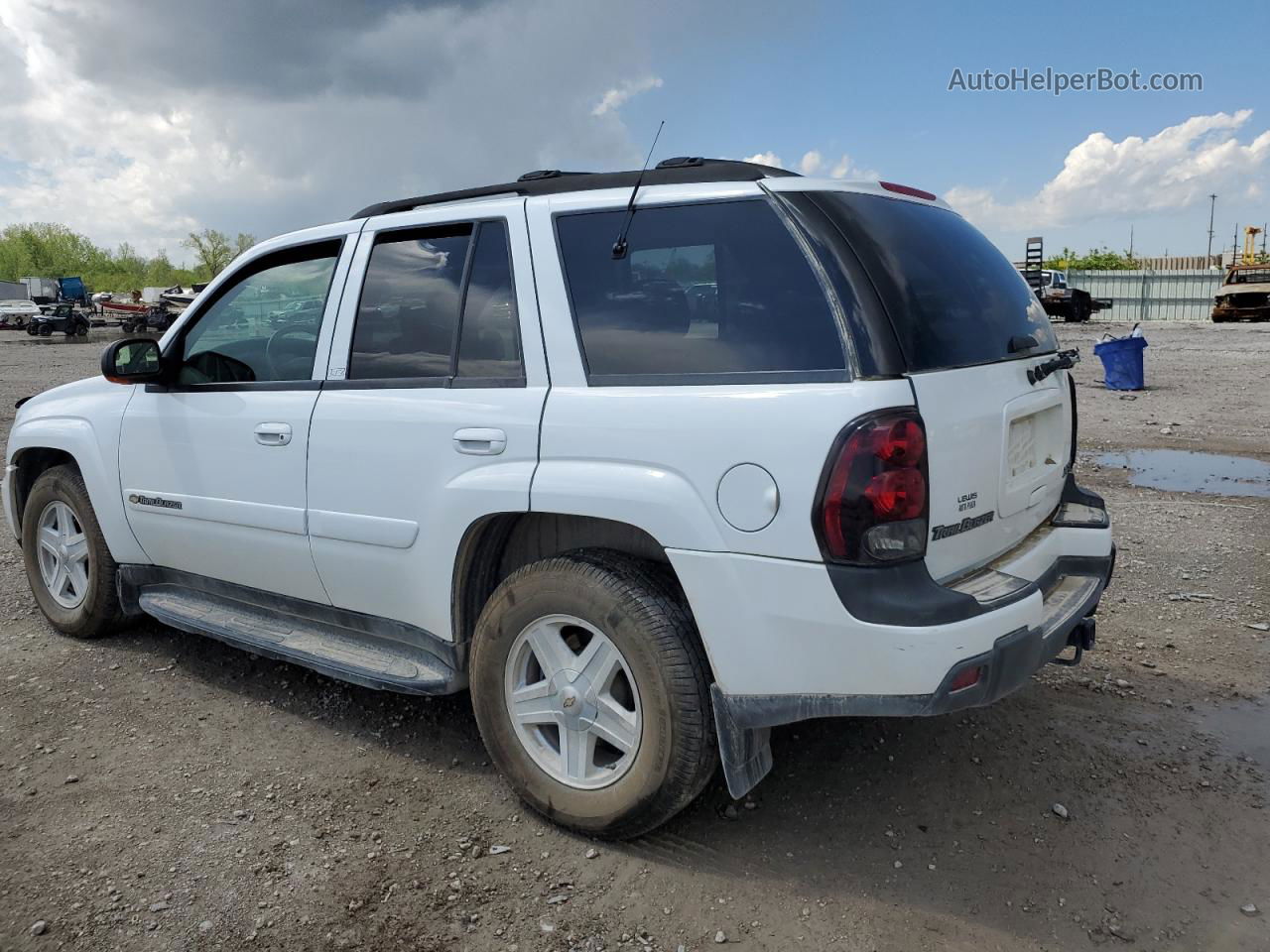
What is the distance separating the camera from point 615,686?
2.93 meters

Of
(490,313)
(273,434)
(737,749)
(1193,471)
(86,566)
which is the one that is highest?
(490,313)

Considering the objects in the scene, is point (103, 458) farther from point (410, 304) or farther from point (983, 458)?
point (983, 458)

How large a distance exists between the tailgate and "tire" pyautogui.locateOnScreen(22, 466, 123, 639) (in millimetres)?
3827

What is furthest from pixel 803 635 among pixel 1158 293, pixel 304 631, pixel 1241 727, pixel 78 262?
pixel 78 262

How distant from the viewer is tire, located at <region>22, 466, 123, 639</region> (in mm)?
4574

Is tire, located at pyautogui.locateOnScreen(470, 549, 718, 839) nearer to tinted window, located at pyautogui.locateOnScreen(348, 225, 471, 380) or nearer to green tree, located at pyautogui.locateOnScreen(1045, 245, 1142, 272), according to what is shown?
tinted window, located at pyautogui.locateOnScreen(348, 225, 471, 380)

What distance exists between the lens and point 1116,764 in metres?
3.45

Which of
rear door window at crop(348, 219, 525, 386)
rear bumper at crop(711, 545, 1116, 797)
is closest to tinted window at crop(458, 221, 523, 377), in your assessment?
rear door window at crop(348, 219, 525, 386)

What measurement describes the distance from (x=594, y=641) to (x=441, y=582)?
62 cm

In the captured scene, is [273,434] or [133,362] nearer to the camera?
[273,434]

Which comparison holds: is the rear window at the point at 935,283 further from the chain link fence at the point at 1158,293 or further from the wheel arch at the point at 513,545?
the chain link fence at the point at 1158,293

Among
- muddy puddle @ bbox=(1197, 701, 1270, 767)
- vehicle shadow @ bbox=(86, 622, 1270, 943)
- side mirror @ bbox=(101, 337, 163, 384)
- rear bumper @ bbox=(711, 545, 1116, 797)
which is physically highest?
side mirror @ bbox=(101, 337, 163, 384)

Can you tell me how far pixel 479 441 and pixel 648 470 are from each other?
64 centimetres

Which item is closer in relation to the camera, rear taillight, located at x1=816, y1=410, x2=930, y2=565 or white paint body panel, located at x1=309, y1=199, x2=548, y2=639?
rear taillight, located at x1=816, y1=410, x2=930, y2=565
